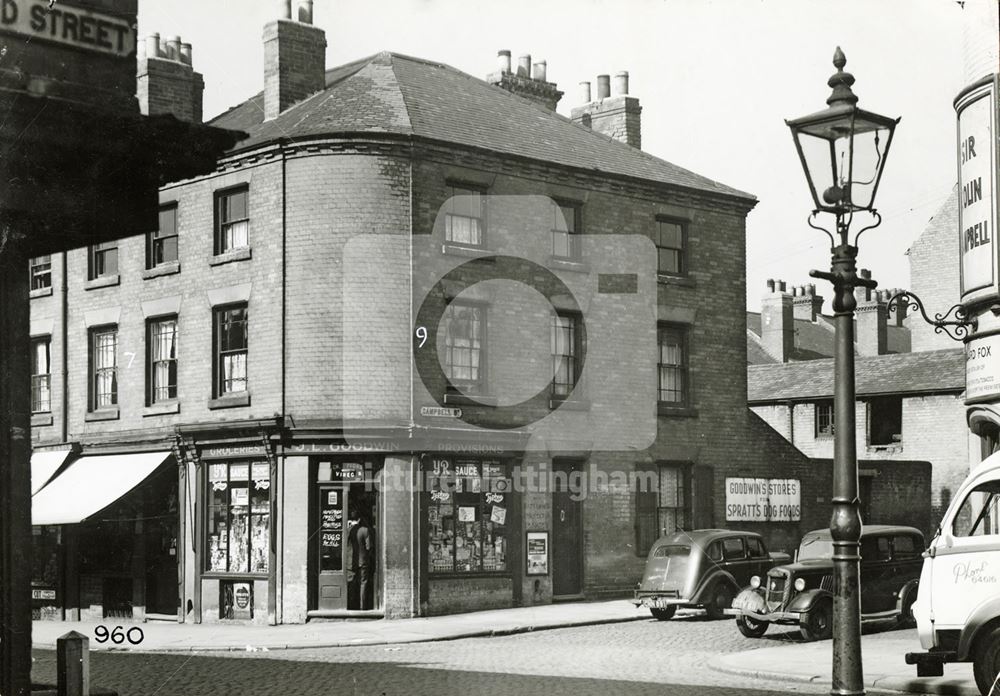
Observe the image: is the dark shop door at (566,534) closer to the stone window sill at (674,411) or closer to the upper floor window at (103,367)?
the stone window sill at (674,411)

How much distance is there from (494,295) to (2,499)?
17283 millimetres

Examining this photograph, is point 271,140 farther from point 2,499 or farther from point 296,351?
point 2,499

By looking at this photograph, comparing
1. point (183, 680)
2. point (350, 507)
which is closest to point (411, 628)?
point (350, 507)

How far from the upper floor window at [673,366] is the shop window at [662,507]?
5.16ft

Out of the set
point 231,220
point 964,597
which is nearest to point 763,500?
point 231,220

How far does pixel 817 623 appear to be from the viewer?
17938 mm

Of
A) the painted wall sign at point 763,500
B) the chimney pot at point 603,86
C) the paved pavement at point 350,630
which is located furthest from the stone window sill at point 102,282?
the painted wall sign at point 763,500

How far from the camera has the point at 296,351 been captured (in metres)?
23.0

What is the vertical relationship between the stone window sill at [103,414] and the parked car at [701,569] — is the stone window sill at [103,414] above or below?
above

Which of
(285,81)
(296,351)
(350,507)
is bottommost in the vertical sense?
(350,507)

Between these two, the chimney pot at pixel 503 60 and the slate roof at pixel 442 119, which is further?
the chimney pot at pixel 503 60

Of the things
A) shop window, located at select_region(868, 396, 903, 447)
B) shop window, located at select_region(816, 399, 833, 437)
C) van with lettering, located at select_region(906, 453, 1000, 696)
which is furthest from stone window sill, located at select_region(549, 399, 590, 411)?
shop window, located at select_region(816, 399, 833, 437)

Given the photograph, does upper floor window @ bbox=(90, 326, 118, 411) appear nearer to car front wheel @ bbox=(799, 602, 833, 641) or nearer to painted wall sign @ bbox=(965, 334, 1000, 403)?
car front wheel @ bbox=(799, 602, 833, 641)

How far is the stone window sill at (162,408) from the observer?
25.0 metres
